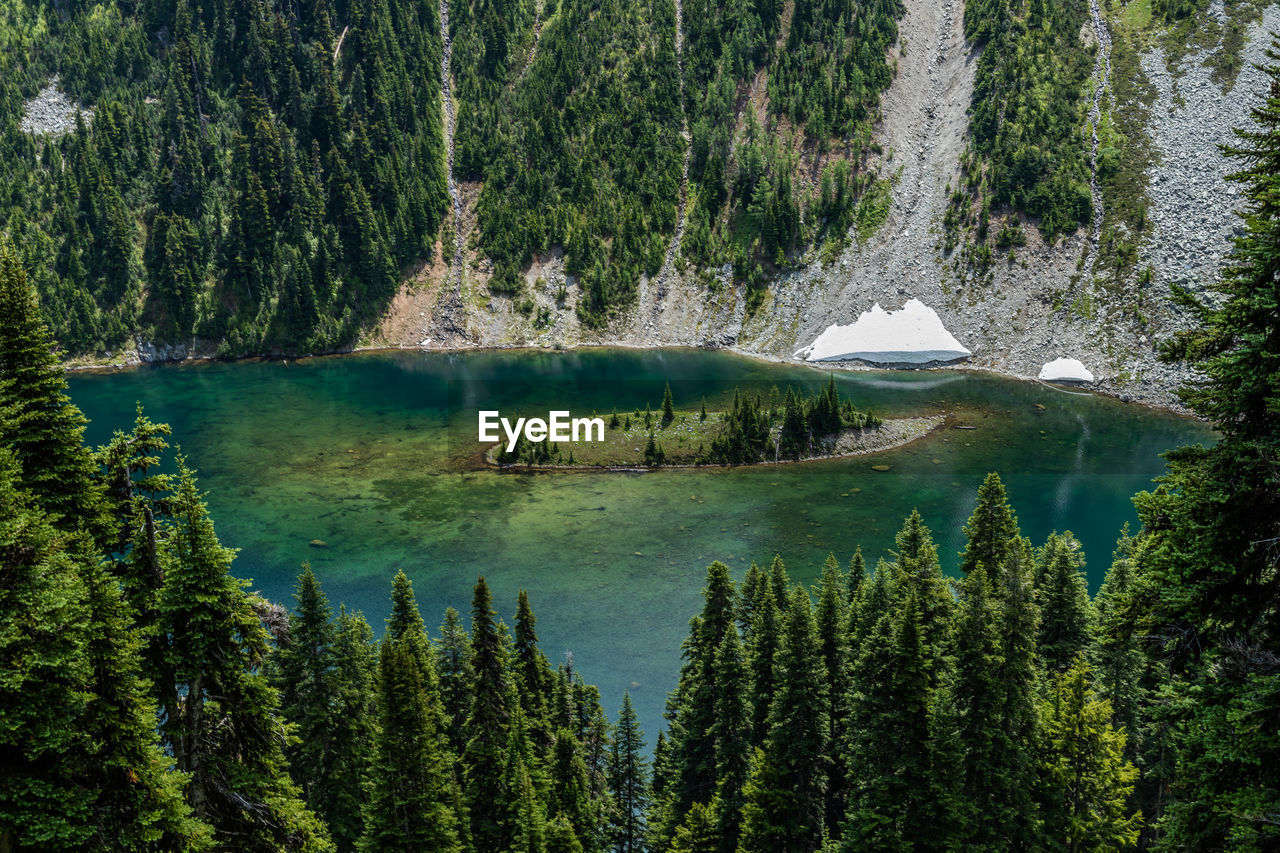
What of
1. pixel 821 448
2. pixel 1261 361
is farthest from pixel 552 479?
pixel 1261 361

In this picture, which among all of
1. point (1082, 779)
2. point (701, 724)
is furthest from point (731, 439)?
point (1082, 779)

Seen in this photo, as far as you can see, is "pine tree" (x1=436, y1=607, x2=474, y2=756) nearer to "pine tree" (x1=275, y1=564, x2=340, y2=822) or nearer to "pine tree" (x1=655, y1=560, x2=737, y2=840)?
"pine tree" (x1=275, y1=564, x2=340, y2=822)

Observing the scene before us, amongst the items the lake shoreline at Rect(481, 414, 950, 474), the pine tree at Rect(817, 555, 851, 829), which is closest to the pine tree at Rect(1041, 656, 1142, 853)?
the pine tree at Rect(817, 555, 851, 829)

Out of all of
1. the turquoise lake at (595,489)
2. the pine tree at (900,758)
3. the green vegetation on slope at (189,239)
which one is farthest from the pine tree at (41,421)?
the green vegetation on slope at (189,239)

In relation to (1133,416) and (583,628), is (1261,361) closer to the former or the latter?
(583,628)

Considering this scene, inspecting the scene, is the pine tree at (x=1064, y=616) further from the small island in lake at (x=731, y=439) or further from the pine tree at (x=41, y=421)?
the small island in lake at (x=731, y=439)
